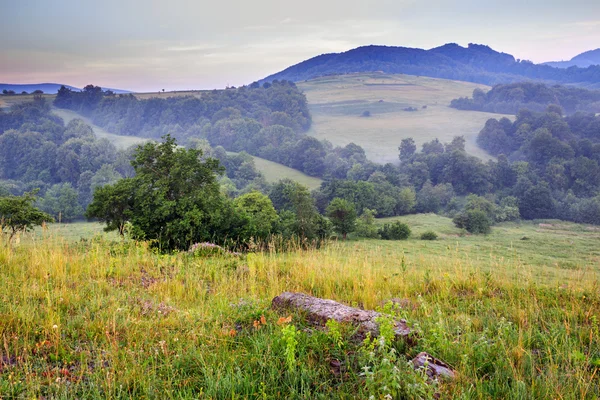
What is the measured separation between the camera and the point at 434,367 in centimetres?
335

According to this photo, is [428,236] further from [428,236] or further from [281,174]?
[281,174]

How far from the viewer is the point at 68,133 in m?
142

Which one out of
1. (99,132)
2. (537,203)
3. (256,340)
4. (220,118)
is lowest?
(537,203)

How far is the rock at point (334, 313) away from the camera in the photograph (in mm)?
4078

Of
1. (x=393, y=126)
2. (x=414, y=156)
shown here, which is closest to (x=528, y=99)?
(x=393, y=126)

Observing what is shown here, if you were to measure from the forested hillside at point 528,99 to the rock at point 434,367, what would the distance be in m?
200

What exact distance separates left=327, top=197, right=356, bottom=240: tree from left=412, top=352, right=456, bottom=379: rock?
47.5m

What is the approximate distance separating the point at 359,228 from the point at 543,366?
5052 centimetres

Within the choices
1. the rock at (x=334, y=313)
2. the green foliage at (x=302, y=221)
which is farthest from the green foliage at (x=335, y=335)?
the green foliage at (x=302, y=221)

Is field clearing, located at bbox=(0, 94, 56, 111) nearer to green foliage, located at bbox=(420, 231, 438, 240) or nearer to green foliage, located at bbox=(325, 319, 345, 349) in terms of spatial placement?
green foliage, located at bbox=(420, 231, 438, 240)

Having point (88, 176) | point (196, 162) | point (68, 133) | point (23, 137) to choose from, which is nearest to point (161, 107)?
point (68, 133)

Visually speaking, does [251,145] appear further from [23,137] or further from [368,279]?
[368,279]

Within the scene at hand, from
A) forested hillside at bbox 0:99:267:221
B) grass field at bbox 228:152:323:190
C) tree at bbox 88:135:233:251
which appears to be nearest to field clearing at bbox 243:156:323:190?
grass field at bbox 228:152:323:190

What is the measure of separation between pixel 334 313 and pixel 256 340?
46.0 inches
